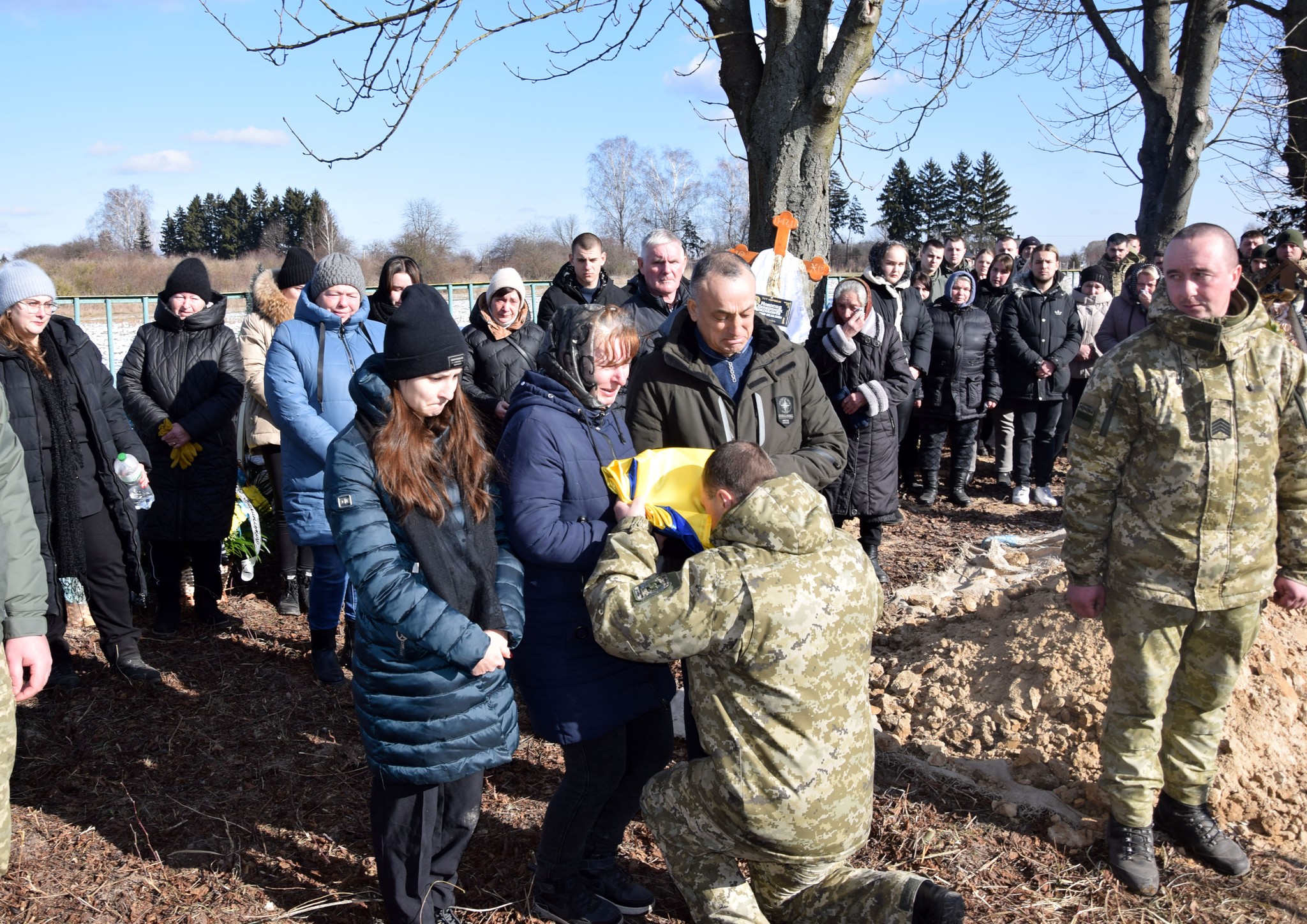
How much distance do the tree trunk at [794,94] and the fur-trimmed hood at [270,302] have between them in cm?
269

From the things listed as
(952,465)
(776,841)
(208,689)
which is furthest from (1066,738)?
(952,465)

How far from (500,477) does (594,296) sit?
12.5 ft

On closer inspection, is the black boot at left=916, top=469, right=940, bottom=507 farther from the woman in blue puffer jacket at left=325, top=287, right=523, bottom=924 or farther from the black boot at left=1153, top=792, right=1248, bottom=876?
Answer: the woman in blue puffer jacket at left=325, top=287, right=523, bottom=924

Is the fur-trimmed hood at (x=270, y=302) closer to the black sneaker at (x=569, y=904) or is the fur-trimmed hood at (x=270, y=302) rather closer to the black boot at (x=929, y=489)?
the black sneaker at (x=569, y=904)

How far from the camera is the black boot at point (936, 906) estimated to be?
2207mm

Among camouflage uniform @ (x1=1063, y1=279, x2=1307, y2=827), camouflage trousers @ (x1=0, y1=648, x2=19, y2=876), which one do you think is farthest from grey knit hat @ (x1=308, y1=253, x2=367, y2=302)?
camouflage uniform @ (x1=1063, y1=279, x2=1307, y2=827)

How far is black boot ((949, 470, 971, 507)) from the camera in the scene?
7.97 meters

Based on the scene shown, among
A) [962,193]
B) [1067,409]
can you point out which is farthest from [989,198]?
[1067,409]

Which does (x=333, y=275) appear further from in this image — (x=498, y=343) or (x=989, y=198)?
(x=989, y=198)

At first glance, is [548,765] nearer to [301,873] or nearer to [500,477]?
[301,873]

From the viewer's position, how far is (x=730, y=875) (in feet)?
8.29

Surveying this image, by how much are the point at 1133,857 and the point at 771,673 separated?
1562 millimetres

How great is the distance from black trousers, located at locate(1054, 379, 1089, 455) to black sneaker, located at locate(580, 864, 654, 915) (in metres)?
6.55

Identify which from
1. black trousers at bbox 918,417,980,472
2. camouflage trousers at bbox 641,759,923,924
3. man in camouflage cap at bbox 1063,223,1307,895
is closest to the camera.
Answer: camouflage trousers at bbox 641,759,923,924
